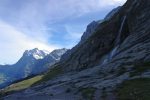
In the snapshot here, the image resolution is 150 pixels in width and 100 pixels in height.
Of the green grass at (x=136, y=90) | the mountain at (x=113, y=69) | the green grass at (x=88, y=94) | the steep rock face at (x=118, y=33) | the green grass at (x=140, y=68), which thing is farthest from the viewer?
the steep rock face at (x=118, y=33)

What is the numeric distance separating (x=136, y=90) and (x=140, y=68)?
28009mm

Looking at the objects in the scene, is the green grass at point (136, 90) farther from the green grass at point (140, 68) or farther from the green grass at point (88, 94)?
the green grass at point (140, 68)

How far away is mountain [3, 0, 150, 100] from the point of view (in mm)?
67375

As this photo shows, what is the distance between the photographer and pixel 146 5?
155 metres

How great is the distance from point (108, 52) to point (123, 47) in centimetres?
2521

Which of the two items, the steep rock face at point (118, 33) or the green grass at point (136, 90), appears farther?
the steep rock face at point (118, 33)

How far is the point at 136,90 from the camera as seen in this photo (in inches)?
2340

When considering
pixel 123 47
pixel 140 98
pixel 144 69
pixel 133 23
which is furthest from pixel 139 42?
pixel 140 98

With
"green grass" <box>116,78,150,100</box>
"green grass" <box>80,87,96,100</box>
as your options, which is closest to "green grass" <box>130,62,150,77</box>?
"green grass" <box>116,78,150,100</box>

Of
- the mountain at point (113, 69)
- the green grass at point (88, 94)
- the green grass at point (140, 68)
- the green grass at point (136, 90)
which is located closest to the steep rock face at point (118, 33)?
the mountain at point (113, 69)

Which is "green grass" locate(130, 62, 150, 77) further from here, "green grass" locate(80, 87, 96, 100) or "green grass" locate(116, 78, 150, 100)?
"green grass" locate(80, 87, 96, 100)

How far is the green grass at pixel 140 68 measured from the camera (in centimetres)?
8182

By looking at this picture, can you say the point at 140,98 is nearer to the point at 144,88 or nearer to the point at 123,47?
the point at 144,88

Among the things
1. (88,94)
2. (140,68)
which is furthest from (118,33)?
(88,94)
